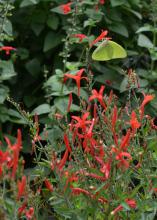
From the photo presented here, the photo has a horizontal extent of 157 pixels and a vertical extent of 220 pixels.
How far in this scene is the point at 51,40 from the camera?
4.56 metres

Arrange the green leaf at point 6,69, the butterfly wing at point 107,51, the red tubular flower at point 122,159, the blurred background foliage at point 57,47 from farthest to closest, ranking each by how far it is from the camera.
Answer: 1. the blurred background foliage at point 57,47
2. the green leaf at point 6,69
3. the butterfly wing at point 107,51
4. the red tubular flower at point 122,159

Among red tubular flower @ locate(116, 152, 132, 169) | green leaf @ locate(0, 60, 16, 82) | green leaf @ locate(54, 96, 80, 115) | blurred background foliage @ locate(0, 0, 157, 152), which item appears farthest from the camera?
blurred background foliage @ locate(0, 0, 157, 152)

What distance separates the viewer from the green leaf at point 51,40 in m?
4.52

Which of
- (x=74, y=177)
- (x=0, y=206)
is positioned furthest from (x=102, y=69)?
(x=0, y=206)

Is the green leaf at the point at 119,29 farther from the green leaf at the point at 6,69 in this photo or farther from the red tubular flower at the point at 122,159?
the red tubular flower at the point at 122,159

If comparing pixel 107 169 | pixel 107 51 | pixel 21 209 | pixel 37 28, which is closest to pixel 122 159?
pixel 107 169

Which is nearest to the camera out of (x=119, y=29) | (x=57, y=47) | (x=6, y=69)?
(x=6, y=69)

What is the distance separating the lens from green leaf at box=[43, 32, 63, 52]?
4.52 meters

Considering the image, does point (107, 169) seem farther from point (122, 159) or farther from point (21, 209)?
point (21, 209)

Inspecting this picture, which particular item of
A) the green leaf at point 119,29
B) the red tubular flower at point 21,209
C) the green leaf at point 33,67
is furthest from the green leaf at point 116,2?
the red tubular flower at point 21,209

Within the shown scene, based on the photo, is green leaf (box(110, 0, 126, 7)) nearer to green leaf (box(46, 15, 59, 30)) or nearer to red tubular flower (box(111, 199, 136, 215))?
green leaf (box(46, 15, 59, 30))

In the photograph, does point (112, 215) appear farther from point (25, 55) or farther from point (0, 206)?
point (25, 55)

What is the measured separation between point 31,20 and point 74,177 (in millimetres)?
2649

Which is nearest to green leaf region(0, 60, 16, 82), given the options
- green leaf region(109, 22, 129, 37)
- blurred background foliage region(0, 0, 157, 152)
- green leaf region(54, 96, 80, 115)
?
blurred background foliage region(0, 0, 157, 152)
